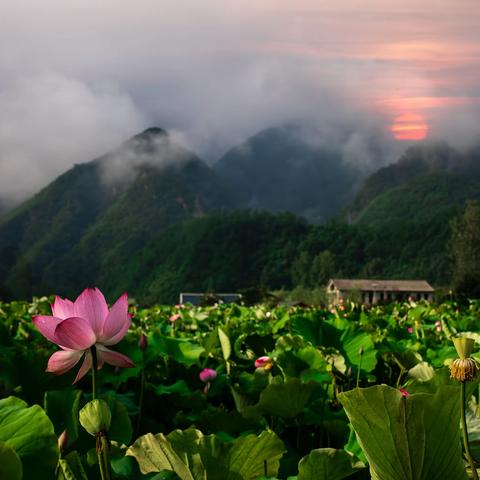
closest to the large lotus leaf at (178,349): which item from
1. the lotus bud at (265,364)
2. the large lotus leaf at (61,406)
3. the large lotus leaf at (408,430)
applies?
the lotus bud at (265,364)

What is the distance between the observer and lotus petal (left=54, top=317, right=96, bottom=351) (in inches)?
40.6

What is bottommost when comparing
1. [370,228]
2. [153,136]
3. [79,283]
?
[79,283]

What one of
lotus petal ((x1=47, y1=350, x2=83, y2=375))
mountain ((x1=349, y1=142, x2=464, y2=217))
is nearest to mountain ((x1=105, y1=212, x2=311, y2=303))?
mountain ((x1=349, y1=142, x2=464, y2=217))

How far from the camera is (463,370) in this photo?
83cm

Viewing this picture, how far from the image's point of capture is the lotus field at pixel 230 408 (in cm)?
80

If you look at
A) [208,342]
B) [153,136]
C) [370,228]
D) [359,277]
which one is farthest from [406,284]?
[153,136]

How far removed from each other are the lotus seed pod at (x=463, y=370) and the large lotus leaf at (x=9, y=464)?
0.48m

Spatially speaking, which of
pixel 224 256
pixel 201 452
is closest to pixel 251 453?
pixel 201 452

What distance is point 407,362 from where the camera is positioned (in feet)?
6.64

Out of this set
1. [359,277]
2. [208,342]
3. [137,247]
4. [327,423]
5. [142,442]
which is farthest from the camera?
[137,247]

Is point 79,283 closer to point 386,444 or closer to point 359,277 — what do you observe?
point 359,277

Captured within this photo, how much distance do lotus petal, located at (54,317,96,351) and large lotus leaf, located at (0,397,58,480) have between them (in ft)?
0.50

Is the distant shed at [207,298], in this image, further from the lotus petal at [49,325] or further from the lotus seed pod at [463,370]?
the lotus seed pod at [463,370]

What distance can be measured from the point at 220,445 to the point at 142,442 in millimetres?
Result: 117
